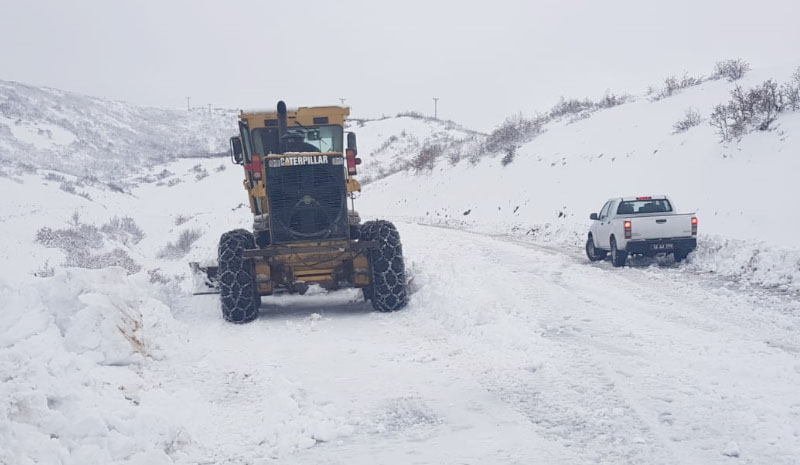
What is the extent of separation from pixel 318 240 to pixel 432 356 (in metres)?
3.60

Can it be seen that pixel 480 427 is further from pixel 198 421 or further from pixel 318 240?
pixel 318 240

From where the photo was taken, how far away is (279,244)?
10.3 metres

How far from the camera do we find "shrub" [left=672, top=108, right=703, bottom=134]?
26.3m

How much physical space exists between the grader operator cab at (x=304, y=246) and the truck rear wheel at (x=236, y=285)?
14mm

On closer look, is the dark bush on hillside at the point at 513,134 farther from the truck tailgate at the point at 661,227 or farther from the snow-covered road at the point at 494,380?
the snow-covered road at the point at 494,380

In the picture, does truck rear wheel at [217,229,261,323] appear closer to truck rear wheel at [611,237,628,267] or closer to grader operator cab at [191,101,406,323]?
grader operator cab at [191,101,406,323]

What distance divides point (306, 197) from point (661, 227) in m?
8.65

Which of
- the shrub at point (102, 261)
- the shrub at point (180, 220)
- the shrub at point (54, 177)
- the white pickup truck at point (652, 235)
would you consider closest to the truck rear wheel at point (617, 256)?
the white pickup truck at point (652, 235)

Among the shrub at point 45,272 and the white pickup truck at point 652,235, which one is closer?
the shrub at point 45,272

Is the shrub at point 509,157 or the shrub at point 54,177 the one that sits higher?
the shrub at point 509,157

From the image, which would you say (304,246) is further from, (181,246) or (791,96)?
(791,96)

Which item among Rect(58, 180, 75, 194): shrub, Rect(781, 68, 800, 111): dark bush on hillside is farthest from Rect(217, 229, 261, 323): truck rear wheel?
Rect(58, 180, 75, 194): shrub

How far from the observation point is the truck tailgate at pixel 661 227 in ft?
49.4

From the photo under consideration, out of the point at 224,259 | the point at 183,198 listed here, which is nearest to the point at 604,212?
the point at 224,259
